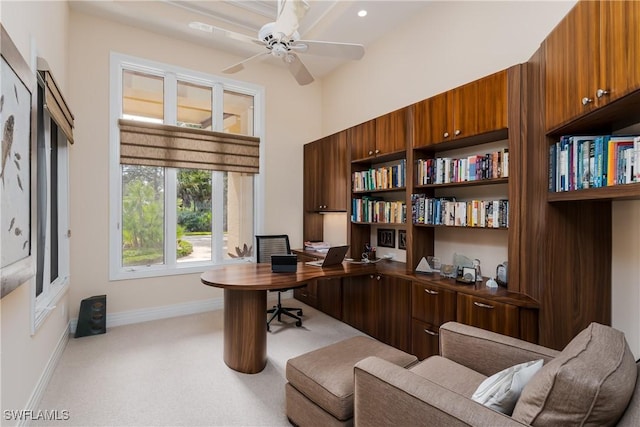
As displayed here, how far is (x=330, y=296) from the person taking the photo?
390 centimetres

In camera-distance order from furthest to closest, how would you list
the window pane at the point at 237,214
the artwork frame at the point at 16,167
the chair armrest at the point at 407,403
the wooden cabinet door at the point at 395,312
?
the window pane at the point at 237,214 → the wooden cabinet door at the point at 395,312 → the artwork frame at the point at 16,167 → the chair armrest at the point at 407,403

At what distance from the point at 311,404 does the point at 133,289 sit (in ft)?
9.58

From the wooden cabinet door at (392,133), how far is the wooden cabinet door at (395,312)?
4.38 ft

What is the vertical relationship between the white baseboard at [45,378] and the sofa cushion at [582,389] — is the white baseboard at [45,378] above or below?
below

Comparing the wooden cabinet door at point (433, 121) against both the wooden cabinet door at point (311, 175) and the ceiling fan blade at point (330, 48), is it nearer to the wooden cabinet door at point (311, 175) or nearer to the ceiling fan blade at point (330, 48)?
the ceiling fan blade at point (330, 48)

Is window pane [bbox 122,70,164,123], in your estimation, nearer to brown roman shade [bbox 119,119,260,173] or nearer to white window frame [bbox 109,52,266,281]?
white window frame [bbox 109,52,266,281]

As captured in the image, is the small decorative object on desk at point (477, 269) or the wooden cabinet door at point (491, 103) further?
the small decorative object on desk at point (477, 269)

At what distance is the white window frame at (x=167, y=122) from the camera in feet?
11.7

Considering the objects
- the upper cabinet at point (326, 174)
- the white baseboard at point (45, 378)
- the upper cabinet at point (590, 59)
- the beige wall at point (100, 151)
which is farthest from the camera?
the upper cabinet at point (326, 174)

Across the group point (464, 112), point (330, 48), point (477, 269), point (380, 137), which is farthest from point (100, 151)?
point (477, 269)

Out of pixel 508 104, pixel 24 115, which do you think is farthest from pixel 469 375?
pixel 24 115

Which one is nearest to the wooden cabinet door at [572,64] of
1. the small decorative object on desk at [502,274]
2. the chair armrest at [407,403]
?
the small decorative object on desk at [502,274]

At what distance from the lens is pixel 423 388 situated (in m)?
1.21

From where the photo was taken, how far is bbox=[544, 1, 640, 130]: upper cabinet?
4.22ft
